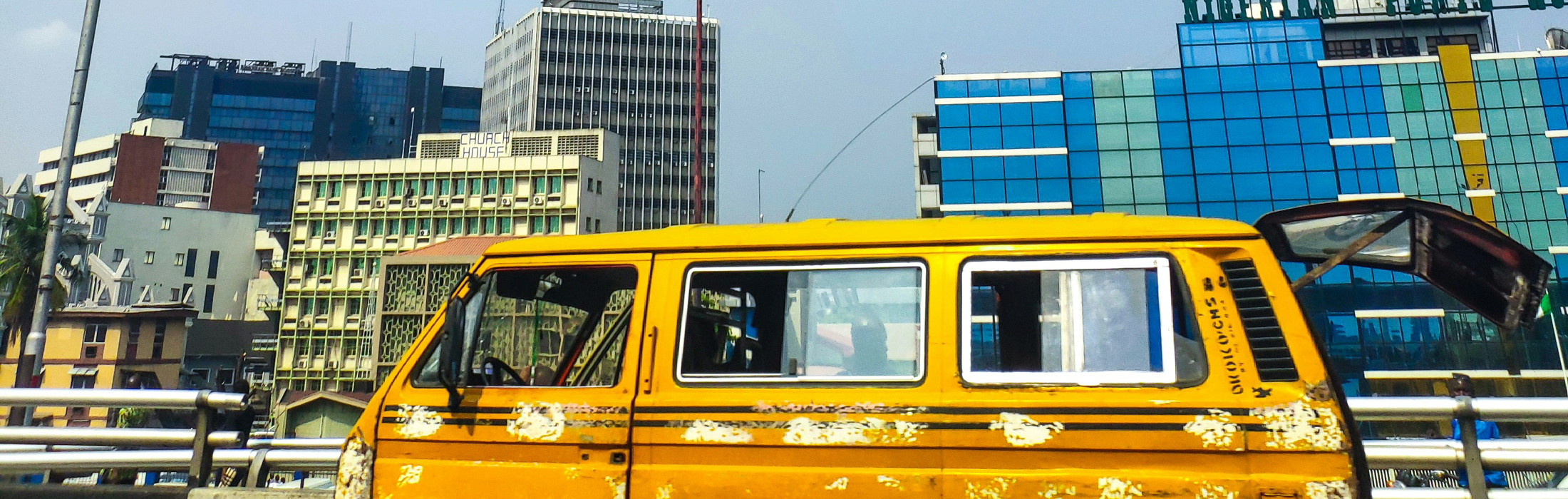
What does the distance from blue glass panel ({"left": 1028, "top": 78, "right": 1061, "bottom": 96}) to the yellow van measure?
64952 mm

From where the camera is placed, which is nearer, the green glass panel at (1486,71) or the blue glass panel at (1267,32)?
the green glass panel at (1486,71)

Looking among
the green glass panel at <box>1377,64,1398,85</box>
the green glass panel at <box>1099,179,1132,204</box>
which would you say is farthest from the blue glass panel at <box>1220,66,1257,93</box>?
the green glass panel at <box>1099,179,1132,204</box>

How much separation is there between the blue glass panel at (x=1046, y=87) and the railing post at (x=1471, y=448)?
64.2 metres

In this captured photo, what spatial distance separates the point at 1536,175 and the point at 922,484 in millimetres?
77866

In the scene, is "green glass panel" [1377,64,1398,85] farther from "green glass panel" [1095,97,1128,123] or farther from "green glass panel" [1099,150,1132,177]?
"green glass panel" [1099,150,1132,177]

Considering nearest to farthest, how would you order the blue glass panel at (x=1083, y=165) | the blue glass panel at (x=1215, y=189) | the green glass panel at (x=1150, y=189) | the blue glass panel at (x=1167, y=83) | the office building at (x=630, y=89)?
1. the blue glass panel at (x=1215, y=189)
2. the green glass panel at (x=1150, y=189)
3. the blue glass panel at (x=1083, y=165)
4. the blue glass panel at (x=1167, y=83)
5. the office building at (x=630, y=89)

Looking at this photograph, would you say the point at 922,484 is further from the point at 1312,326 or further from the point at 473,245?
the point at 473,245

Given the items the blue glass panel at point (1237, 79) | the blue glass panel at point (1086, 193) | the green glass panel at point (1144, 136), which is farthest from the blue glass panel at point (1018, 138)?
the blue glass panel at point (1237, 79)

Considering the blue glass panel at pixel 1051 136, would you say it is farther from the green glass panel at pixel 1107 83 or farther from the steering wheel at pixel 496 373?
the steering wheel at pixel 496 373

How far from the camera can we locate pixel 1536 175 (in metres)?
63.6

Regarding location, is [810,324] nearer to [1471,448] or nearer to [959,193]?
[1471,448]

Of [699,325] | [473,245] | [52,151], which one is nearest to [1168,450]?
[699,325]

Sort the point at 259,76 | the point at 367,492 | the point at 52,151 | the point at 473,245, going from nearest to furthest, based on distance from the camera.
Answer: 1. the point at 367,492
2. the point at 473,245
3. the point at 52,151
4. the point at 259,76

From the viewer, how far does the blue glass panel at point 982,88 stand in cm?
6662
